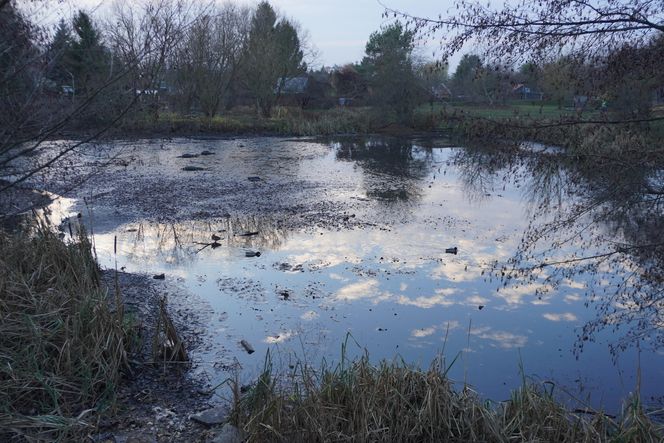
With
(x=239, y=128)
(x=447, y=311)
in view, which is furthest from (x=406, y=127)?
(x=447, y=311)

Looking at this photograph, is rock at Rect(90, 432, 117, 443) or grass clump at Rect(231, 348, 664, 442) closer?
grass clump at Rect(231, 348, 664, 442)

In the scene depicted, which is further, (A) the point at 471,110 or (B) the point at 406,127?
(B) the point at 406,127

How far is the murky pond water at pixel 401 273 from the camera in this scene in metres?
6.06

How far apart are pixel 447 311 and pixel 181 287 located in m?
3.80

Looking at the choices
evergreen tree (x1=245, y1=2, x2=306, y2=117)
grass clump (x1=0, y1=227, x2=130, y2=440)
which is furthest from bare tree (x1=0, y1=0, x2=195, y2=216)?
evergreen tree (x1=245, y1=2, x2=306, y2=117)

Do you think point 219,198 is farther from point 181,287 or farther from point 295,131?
point 295,131

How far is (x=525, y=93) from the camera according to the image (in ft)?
20.4

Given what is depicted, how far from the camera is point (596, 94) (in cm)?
594

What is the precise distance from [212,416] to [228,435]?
448mm

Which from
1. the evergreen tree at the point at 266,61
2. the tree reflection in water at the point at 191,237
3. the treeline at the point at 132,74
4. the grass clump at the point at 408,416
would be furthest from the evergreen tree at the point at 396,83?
the grass clump at the point at 408,416

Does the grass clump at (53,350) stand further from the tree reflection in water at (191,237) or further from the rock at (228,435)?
the tree reflection in water at (191,237)

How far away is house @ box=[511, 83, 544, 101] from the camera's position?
19.4 ft

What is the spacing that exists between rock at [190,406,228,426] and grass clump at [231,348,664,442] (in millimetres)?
257

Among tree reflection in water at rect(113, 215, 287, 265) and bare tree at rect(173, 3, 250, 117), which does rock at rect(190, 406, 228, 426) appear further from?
bare tree at rect(173, 3, 250, 117)
